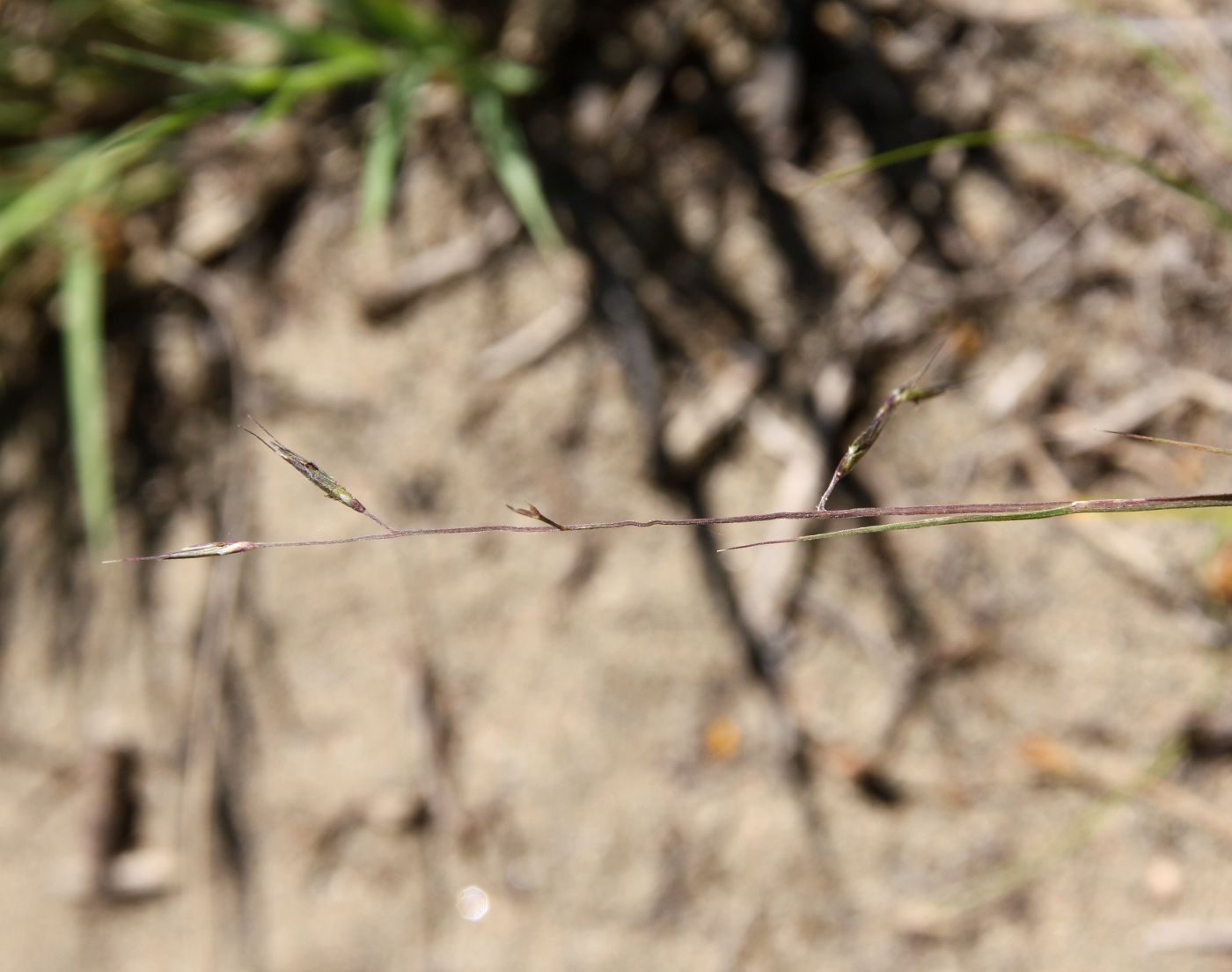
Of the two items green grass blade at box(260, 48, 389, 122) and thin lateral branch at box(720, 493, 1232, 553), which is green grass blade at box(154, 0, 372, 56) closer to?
green grass blade at box(260, 48, 389, 122)

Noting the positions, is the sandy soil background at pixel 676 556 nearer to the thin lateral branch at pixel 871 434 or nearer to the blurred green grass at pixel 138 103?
the blurred green grass at pixel 138 103

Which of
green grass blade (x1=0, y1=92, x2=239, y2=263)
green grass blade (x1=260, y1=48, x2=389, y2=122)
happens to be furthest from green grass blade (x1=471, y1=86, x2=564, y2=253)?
green grass blade (x1=0, y1=92, x2=239, y2=263)

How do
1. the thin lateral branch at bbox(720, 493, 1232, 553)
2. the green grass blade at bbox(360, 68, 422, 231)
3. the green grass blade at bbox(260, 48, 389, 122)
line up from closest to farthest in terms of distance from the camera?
1. the thin lateral branch at bbox(720, 493, 1232, 553)
2. the green grass blade at bbox(260, 48, 389, 122)
3. the green grass blade at bbox(360, 68, 422, 231)

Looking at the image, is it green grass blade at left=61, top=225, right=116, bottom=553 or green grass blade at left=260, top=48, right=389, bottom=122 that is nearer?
green grass blade at left=260, top=48, right=389, bottom=122

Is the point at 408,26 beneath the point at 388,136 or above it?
above

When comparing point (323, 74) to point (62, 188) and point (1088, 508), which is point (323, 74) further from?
point (1088, 508)

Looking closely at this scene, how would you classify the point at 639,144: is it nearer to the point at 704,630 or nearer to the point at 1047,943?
the point at 704,630

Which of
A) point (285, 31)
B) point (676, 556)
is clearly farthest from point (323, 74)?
point (676, 556)
